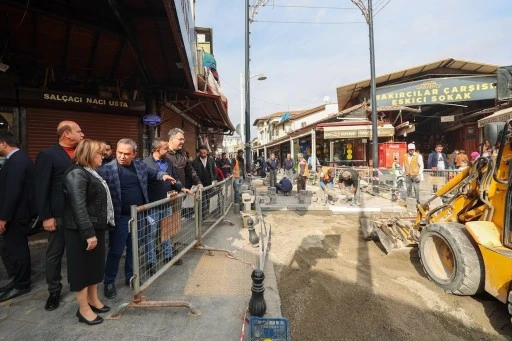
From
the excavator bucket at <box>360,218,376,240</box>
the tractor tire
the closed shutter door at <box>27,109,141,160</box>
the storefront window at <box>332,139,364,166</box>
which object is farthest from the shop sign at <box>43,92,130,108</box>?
the storefront window at <box>332,139,364,166</box>

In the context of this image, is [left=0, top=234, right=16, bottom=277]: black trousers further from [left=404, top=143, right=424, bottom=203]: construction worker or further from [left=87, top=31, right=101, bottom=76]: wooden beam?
[left=404, top=143, right=424, bottom=203]: construction worker

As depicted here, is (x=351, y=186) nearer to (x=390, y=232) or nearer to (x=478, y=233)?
(x=390, y=232)

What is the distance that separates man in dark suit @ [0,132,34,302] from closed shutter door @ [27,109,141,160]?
3.42m

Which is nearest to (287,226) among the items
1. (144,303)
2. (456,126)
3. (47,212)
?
(144,303)

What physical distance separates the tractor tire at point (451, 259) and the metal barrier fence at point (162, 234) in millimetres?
3164

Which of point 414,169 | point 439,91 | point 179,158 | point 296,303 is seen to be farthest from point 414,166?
point 439,91

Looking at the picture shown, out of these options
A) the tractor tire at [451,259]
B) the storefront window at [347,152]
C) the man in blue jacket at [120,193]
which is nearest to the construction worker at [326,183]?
the tractor tire at [451,259]

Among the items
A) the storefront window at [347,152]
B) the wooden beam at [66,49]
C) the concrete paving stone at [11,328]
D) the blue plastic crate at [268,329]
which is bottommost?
the concrete paving stone at [11,328]

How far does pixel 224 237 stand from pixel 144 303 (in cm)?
286

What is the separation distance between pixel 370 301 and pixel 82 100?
683cm

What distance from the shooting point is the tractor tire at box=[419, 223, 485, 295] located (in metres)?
3.50

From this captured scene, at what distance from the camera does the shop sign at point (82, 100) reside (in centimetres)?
609

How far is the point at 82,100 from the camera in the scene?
6.51 meters

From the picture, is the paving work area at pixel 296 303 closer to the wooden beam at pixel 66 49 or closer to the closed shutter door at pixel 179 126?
the wooden beam at pixel 66 49
